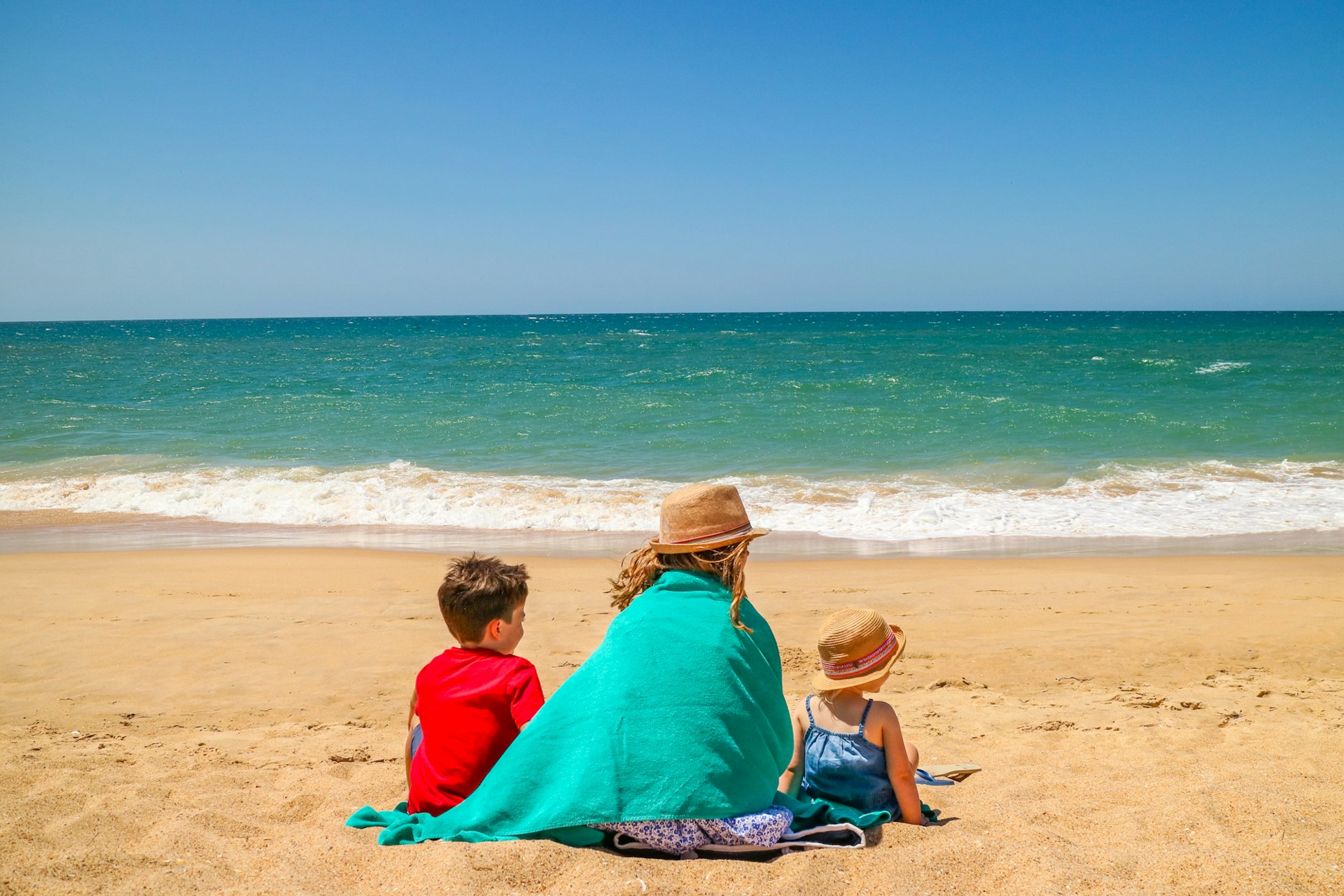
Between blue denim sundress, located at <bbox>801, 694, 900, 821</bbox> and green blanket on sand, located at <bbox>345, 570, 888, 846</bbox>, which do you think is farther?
blue denim sundress, located at <bbox>801, 694, 900, 821</bbox>

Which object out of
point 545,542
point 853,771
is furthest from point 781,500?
point 853,771

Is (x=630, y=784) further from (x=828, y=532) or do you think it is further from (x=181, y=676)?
(x=828, y=532)

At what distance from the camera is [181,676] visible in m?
5.48

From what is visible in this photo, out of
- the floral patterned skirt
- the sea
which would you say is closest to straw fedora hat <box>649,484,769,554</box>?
the floral patterned skirt

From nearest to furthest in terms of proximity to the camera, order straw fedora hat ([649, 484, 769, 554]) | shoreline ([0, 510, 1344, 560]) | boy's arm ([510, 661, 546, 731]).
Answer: straw fedora hat ([649, 484, 769, 554]) → boy's arm ([510, 661, 546, 731]) → shoreline ([0, 510, 1344, 560])

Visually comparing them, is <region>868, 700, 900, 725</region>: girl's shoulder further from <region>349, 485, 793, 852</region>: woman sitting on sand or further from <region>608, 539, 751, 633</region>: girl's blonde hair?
<region>608, 539, 751, 633</region>: girl's blonde hair

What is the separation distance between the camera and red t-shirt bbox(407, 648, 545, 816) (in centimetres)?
300

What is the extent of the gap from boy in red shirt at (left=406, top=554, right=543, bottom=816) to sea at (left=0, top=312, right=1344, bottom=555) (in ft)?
20.4

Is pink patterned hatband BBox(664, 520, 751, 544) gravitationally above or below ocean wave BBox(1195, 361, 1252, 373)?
below

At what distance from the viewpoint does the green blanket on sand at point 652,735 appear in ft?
8.52

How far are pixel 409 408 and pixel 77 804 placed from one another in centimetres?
1935

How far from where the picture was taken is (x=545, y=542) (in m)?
9.63

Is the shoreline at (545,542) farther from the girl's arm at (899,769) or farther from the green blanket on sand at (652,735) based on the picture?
the green blanket on sand at (652,735)

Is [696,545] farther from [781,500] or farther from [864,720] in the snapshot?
[781,500]
